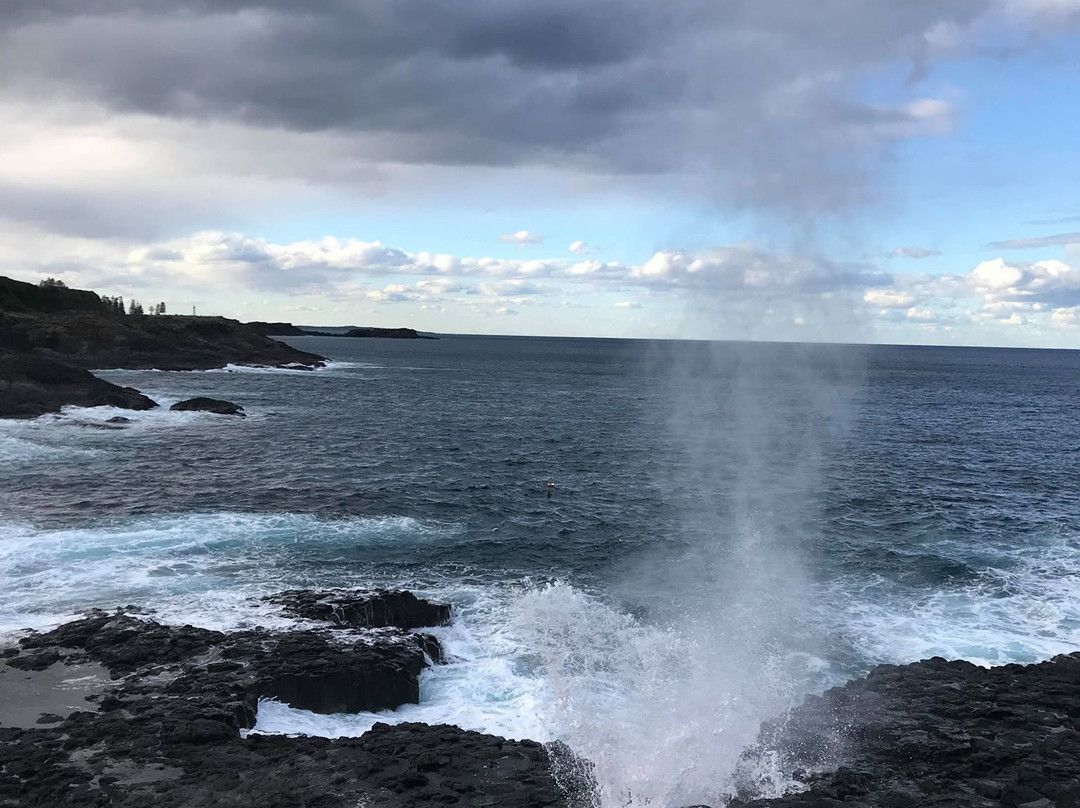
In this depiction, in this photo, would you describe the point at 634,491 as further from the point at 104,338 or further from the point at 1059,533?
the point at 104,338

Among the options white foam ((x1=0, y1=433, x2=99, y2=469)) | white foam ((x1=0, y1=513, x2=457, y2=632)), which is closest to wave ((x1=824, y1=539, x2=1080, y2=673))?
white foam ((x1=0, y1=513, x2=457, y2=632))

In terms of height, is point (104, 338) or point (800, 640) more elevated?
point (104, 338)

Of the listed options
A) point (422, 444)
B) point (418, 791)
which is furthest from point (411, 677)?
point (422, 444)

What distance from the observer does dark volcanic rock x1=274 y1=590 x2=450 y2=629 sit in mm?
27375

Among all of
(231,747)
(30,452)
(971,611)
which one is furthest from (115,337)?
(971,611)

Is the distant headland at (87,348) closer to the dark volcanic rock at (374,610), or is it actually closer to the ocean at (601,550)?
the ocean at (601,550)

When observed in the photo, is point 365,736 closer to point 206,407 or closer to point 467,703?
point 467,703

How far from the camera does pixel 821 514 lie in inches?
1823

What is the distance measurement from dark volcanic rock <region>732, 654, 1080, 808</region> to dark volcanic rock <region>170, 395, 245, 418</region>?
70.3 meters

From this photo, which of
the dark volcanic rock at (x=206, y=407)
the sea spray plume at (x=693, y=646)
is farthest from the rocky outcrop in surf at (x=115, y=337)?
the sea spray plume at (x=693, y=646)

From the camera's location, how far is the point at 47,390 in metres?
73.9

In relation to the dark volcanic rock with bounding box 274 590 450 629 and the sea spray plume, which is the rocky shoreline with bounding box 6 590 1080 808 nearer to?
the dark volcanic rock with bounding box 274 590 450 629

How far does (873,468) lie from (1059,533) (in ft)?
60.2

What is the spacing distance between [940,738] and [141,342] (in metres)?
136
